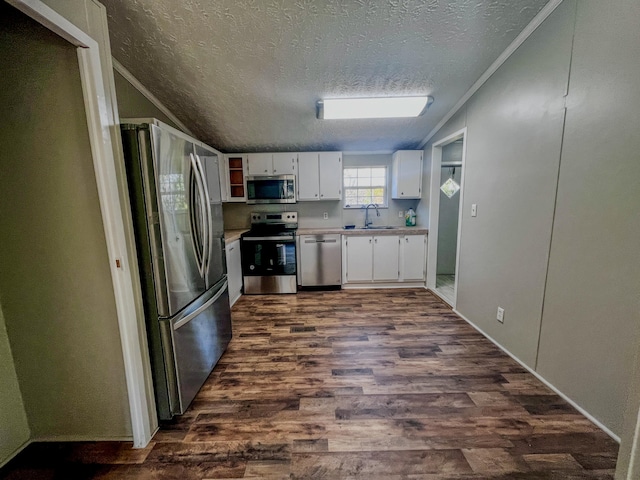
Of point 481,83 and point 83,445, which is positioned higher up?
point 481,83

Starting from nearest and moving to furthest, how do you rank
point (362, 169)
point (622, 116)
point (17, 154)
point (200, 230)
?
1. point (17, 154)
2. point (622, 116)
3. point (200, 230)
4. point (362, 169)

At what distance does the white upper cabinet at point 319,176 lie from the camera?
3.82m

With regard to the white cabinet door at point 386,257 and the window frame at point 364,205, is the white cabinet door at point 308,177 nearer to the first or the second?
the window frame at point 364,205

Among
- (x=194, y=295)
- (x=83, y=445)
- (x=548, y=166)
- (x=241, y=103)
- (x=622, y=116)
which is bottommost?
(x=83, y=445)

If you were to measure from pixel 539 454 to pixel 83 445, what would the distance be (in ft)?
8.31

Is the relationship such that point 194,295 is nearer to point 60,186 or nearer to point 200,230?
point 200,230

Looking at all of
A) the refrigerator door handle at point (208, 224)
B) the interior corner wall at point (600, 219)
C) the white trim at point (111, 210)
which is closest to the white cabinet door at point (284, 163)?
the refrigerator door handle at point (208, 224)

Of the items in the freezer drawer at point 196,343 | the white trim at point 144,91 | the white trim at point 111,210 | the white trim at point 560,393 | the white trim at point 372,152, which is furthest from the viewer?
the white trim at point 372,152

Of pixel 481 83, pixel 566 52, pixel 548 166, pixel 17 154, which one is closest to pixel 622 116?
pixel 548 166

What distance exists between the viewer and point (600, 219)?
139 cm

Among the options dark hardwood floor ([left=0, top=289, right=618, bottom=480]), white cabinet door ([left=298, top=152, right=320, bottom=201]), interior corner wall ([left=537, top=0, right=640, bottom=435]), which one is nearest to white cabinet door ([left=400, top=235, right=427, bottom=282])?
dark hardwood floor ([left=0, top=289, right=618, bottom=480])

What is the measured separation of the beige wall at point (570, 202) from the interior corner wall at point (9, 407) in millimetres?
3330

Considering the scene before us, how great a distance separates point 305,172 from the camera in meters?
3.86

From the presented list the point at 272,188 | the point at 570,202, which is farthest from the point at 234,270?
the point at 570,202
